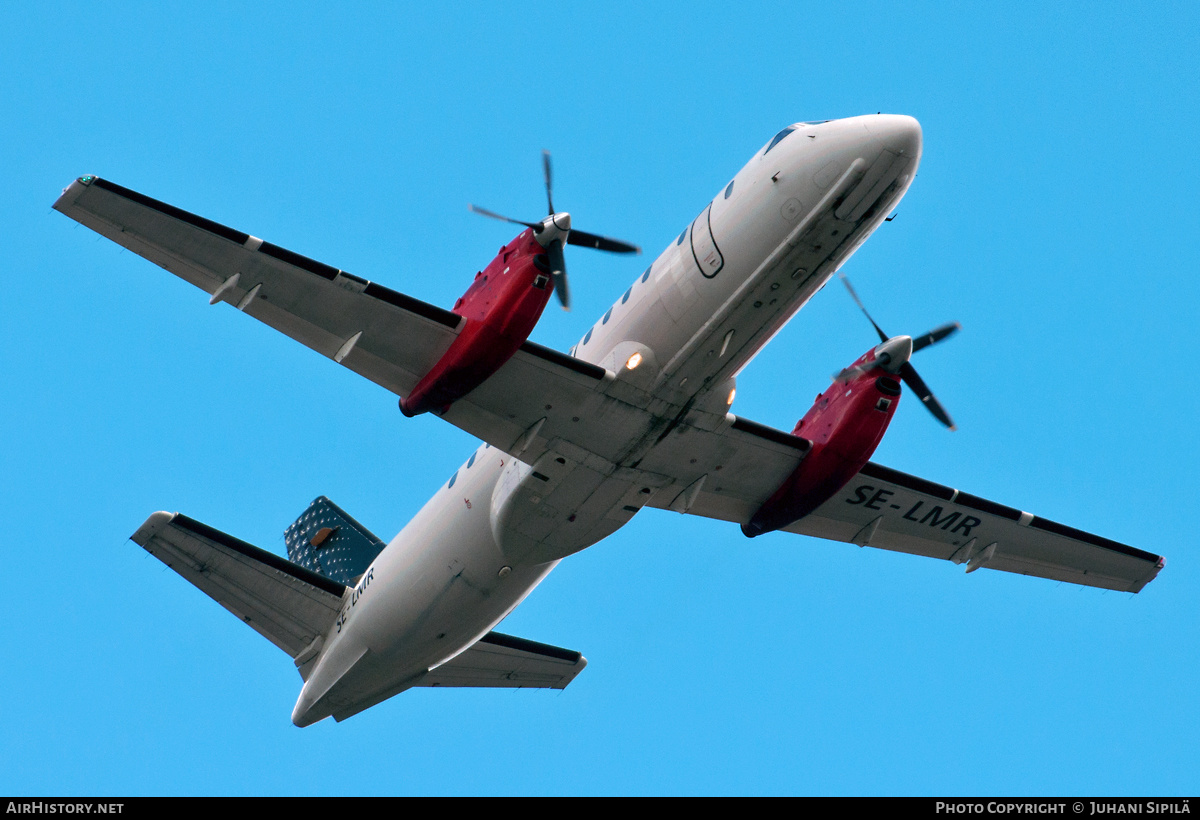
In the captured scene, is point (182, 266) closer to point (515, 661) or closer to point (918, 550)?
point (515, 661)

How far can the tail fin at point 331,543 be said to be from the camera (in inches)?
1115

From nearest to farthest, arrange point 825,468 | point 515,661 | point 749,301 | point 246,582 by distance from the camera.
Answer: point 749,301, point 825,468, point 246,582, point 515,661

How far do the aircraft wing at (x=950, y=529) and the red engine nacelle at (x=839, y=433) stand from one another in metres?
0.65

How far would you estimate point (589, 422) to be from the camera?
817 inches

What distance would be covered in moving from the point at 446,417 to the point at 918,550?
453 inches

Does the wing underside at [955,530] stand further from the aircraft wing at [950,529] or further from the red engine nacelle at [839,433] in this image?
the red engine nacelle at [839,433]

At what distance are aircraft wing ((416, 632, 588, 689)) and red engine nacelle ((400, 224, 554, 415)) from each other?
9.04 metres

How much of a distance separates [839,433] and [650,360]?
15.0 feet

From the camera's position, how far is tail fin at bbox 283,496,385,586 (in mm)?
28328

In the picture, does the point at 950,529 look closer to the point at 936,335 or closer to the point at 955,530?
the point at 955,530

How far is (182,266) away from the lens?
65.0 feet

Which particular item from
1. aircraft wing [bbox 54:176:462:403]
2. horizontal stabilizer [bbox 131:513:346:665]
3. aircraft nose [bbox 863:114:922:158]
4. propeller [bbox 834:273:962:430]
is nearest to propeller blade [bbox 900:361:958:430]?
propeller [bbox 834:273:962:430]
